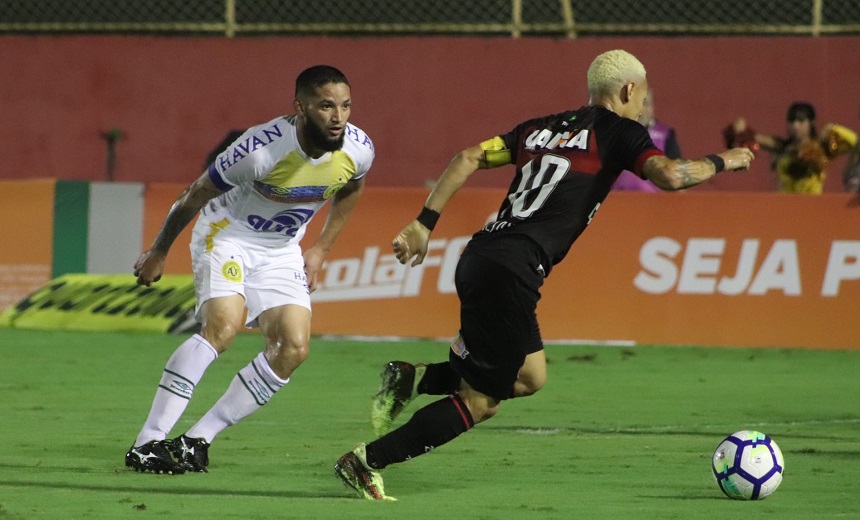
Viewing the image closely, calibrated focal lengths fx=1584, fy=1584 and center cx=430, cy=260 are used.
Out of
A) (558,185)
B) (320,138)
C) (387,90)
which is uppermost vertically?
(387,90)

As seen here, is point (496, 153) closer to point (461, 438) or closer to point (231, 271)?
point (231, 271)

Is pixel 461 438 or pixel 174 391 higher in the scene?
pixel 174 391

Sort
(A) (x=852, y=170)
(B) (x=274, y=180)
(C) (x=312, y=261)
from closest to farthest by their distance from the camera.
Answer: (B) (x=274, y=180), (C) (x=312, y=261), (A) (x=852, y=170)

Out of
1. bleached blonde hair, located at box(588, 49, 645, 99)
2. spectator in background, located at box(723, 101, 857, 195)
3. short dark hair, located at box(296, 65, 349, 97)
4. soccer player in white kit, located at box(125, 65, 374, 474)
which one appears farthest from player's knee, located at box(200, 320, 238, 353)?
spectator in background, located at box(723, 101, 857, 195)

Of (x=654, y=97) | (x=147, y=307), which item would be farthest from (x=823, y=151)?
(x=147, y=307)

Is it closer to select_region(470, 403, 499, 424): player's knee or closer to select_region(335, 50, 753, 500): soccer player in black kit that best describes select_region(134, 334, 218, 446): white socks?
select_region(335, 50, 753, 500): soccer player in black kit

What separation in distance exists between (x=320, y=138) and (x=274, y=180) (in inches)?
12.1

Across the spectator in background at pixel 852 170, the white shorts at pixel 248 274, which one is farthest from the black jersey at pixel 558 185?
the spectator in background at pixel 852 170

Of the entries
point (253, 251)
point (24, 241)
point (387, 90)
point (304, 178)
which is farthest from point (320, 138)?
point (387, 90)

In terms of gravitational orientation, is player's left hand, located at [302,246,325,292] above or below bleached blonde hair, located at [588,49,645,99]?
below

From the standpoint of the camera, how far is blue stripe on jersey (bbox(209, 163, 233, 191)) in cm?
732

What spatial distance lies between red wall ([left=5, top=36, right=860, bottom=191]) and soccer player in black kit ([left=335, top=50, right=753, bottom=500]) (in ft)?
35.9

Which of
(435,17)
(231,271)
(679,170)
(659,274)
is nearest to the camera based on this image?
(679,170)

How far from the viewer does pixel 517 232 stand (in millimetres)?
6582
